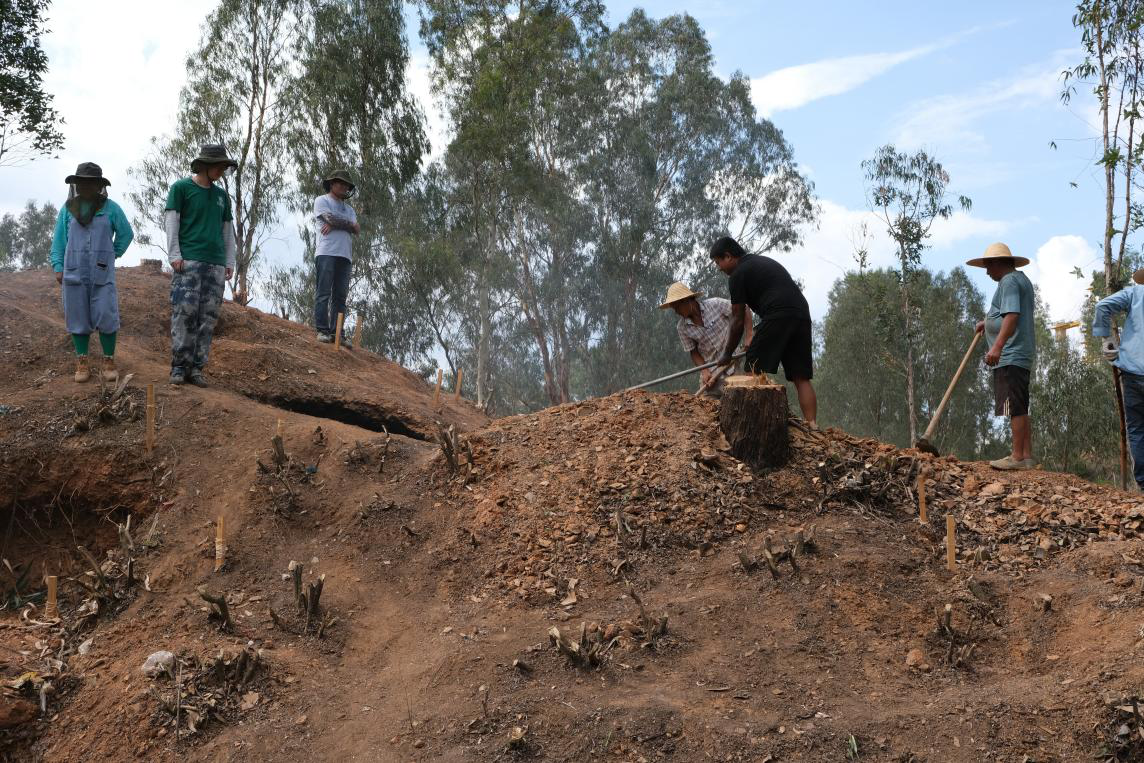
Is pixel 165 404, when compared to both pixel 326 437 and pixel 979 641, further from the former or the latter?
pixel 979 641

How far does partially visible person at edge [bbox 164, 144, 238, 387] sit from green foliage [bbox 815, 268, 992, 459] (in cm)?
1992

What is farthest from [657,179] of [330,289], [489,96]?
[330,289]

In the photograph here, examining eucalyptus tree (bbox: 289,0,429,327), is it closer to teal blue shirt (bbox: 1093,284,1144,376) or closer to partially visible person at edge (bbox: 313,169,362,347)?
partially visible person at edge (bbox: 313,169,362,347)

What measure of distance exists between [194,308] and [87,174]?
114 centimetres

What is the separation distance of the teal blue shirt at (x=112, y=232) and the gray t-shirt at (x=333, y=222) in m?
1.97

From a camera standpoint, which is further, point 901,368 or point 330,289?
point 901,368

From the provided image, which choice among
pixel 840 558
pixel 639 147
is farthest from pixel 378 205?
pixel 840 558

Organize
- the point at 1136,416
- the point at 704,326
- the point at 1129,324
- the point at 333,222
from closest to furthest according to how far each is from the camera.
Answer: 1. the point at 1136,416
2. the point at 1129,324
3. the point at 704,326
4. the point at 333,222

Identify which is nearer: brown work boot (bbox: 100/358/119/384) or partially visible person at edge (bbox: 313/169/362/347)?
brown work boot (bbox: 100/358/119/384)

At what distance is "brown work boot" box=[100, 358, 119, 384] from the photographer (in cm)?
604

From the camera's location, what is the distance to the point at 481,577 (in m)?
4.64

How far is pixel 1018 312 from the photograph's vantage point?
Result: 566 centimetres

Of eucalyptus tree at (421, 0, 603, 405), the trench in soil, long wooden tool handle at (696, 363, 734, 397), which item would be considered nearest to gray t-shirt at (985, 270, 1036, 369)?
long wooden tool handle at (696, 363, 734, 397)

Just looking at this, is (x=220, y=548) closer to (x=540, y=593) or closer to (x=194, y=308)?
(x=540, y=593)
